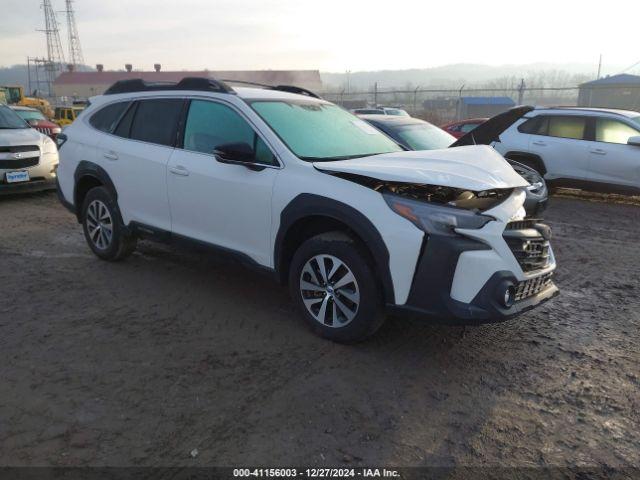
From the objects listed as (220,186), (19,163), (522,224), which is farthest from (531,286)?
(19,163)

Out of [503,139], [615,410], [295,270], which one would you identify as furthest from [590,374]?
[503,139]

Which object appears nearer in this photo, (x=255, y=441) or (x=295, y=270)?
(x=255, y=441)

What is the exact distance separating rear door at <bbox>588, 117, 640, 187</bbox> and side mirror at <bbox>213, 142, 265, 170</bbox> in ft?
23.3

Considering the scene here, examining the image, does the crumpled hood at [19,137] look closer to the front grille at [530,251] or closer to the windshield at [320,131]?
the windshield at [320,131]

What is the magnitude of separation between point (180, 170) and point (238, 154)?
85 centimetres

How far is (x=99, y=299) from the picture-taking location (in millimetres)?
4539

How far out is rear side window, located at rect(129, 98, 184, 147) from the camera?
15.4ft

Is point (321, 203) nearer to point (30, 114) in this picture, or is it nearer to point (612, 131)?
point (612, 131)

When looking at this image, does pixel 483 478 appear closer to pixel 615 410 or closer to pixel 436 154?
→ pixel 615 410

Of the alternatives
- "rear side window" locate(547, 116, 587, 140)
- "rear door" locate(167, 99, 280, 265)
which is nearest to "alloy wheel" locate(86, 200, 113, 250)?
"rear door" locate(167, 99, 280, 265)

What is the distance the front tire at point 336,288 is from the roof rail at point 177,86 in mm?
1682

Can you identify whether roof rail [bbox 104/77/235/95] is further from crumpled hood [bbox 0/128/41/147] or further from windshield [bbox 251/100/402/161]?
crumpled hood [bbox 0/128/41/147]

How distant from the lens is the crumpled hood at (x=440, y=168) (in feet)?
10.7

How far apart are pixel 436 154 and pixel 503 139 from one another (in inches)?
255
